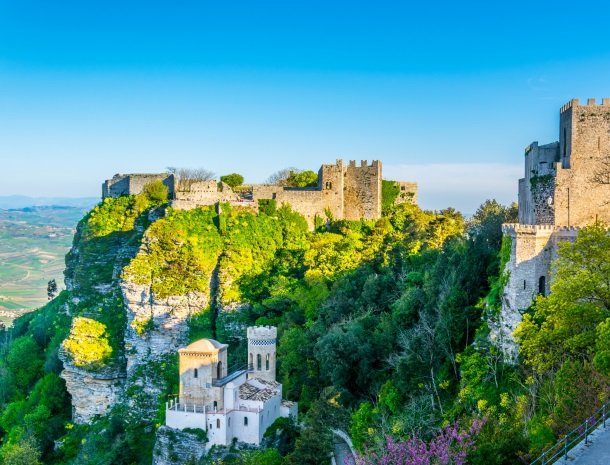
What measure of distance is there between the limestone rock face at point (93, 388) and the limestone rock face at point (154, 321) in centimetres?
161

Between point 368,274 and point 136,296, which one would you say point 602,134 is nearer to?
point 368,274

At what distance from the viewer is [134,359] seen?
47.7 meters

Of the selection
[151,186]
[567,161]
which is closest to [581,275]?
[567,161]

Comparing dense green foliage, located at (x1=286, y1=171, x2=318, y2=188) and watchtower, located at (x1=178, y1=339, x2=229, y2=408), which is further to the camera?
dense green foliage, located at (x1=286, y1=171, x2=318, y2=188)

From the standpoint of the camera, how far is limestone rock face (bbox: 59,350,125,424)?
4822 cm

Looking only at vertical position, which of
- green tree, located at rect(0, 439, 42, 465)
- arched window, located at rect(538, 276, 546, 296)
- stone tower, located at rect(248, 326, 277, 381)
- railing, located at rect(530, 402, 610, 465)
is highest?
arched window, located at rect(538, 276, 546, 296)

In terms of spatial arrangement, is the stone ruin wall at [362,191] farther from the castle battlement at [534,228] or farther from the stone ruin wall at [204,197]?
the castle battlement at [534,228]

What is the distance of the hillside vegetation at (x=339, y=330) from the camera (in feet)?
72.9

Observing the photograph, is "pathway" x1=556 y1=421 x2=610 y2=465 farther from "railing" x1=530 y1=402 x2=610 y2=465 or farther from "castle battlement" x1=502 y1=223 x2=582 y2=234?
"castle battlement" x1=502 y1=223 x2=582 y2=234

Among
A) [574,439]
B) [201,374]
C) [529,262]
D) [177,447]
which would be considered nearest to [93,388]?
[177,447]

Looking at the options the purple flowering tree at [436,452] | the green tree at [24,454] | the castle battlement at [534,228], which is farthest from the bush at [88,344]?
the purple flowering tree at [436,452]

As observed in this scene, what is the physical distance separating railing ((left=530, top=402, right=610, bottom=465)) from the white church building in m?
22.0

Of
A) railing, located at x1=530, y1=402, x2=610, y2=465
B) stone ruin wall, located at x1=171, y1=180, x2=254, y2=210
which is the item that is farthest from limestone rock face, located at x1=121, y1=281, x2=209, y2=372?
railing, located at x1=530, y1=402, x2=610, y2=465

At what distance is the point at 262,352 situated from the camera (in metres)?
40.8
